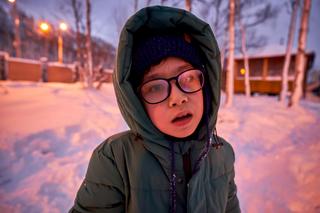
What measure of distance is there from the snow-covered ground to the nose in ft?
6.95

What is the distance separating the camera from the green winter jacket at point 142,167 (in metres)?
1.21

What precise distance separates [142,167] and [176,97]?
47 centimetres

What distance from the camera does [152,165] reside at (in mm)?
1255

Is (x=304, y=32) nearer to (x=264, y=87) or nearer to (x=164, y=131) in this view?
(x=164, y=131)

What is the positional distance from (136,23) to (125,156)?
2.72 ft

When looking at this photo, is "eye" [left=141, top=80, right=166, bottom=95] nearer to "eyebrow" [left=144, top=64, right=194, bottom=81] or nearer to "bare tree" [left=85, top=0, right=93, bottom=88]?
"eyebrow" [left=144, top=64, right=194, bottom=81]

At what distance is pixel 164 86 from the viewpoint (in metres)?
1.21

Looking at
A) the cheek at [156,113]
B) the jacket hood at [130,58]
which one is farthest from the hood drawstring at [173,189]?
→ the cheek at [156,113]

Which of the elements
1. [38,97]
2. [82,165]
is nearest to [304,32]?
[82,165]

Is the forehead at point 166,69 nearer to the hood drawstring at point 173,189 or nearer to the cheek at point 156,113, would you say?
the cheek at point 156,113

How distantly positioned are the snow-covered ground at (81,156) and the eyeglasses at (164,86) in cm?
210

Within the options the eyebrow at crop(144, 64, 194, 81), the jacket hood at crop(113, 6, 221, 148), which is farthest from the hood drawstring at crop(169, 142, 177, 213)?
the eyebrow at crop(144, 64, 194, 81)

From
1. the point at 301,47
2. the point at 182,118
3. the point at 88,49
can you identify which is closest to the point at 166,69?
the point at 182,118

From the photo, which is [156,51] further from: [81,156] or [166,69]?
[81,156]
